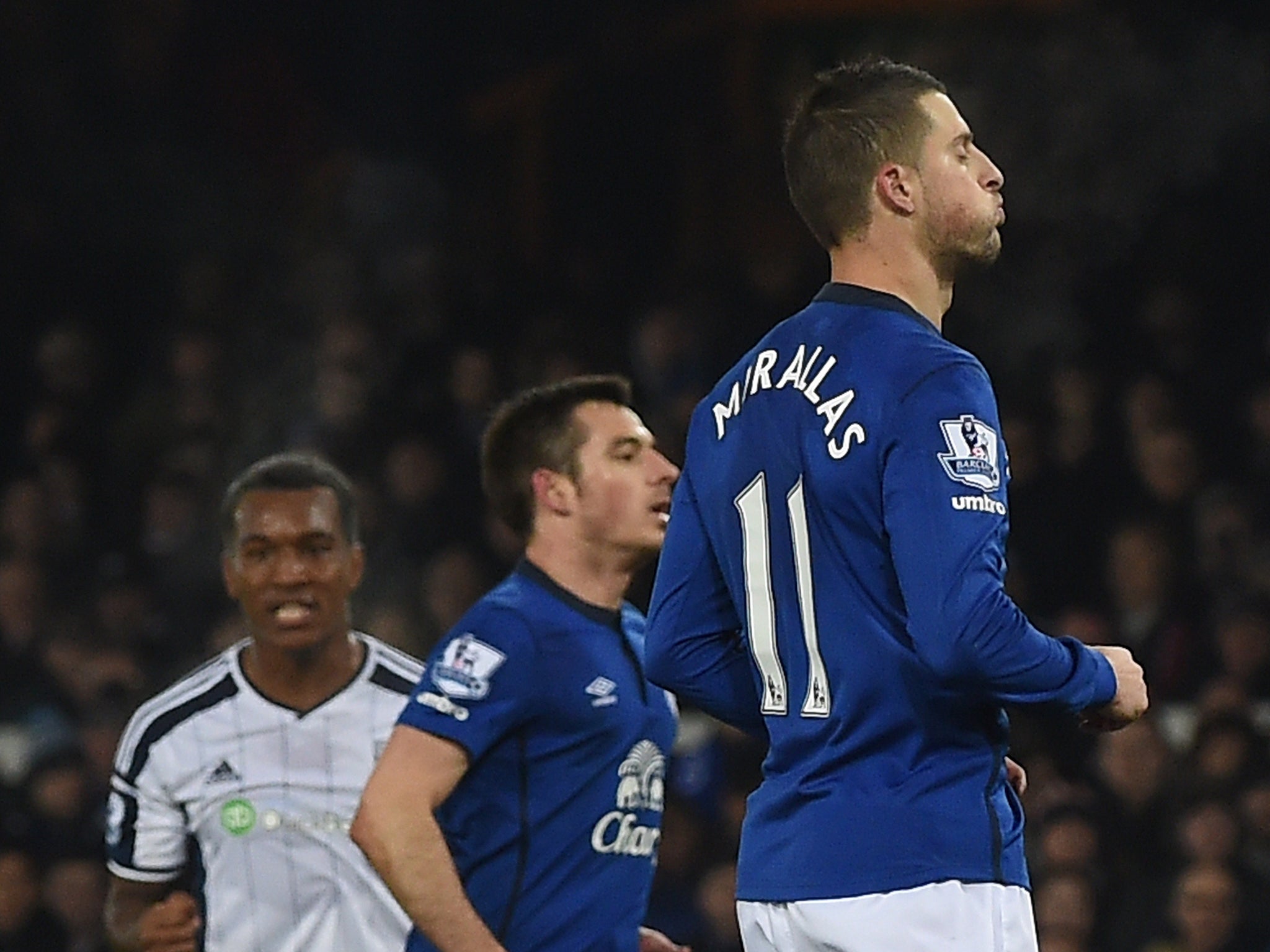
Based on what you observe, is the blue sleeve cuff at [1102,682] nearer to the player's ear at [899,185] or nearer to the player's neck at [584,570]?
the player's ear at [899,185]

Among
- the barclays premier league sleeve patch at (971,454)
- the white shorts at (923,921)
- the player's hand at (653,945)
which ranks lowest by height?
the player's hand at (653,945)

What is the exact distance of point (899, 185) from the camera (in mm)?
2512

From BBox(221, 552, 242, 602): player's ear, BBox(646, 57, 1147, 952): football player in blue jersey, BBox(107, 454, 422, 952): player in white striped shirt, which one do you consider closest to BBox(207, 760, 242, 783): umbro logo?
BBox(107, 454, 422, 952): player in white striped shirt

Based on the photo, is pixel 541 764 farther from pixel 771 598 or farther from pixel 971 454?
pixel 971 454

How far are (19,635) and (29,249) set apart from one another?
2346 millimetres

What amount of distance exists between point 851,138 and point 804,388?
0.30m

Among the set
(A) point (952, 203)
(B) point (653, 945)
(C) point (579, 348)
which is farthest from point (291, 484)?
(C) point (579, 348)

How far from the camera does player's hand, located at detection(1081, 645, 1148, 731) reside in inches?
92.8

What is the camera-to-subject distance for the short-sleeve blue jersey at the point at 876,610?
2.29 meters

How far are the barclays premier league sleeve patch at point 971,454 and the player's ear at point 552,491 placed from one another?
1415mm

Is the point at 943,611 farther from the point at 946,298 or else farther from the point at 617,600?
Result: the point at 617,600

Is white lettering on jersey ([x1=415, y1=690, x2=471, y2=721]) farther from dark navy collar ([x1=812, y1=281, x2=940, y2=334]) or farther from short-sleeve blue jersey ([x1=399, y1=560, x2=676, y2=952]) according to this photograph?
dark navy collar ([x1=812, y1=281, x2=940, y2=334])

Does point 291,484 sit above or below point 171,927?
above

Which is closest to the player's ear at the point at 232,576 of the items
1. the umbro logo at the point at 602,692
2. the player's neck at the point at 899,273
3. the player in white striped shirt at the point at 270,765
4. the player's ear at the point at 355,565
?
the player in white striped shirt at the point at 270,765
